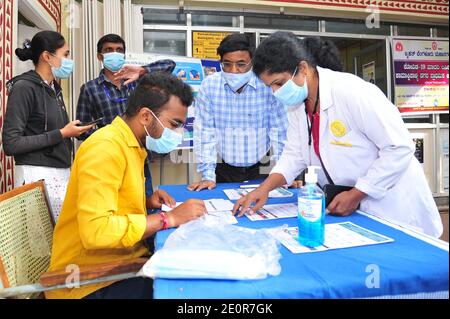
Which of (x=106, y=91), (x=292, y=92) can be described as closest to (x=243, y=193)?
(x=292, y=92)

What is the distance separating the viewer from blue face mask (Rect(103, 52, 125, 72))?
262 centimetres

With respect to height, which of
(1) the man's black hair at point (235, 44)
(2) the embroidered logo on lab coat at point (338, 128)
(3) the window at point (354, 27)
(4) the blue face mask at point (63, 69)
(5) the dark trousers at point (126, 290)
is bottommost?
(5) the dark trousers at point (126, 290)

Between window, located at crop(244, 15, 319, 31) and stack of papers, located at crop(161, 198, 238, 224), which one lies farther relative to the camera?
window, located at crop(244, 15, 319, 31)

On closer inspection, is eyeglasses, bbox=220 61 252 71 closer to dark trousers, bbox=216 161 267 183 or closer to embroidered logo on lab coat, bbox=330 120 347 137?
dark trousers, bbox=216 161 267 183

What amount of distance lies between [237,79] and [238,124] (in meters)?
0.31

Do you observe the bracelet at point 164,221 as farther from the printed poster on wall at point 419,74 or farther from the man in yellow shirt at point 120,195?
the printed poster on wall at point 419,74

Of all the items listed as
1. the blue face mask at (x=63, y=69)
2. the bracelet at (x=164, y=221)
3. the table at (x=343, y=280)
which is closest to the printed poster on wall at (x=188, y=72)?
the blue face mask at (x=63, y=69)

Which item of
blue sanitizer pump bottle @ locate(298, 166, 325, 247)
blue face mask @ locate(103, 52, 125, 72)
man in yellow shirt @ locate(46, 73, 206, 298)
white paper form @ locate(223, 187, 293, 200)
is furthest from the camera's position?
blue face mask @ locate(103, 52, 125, 72)

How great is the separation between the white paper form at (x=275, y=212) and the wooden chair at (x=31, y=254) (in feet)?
1.53

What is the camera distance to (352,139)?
4.39 ft

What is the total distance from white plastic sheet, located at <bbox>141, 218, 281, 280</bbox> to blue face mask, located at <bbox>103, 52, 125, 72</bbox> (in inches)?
83.9

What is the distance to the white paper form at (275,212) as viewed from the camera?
1.26m

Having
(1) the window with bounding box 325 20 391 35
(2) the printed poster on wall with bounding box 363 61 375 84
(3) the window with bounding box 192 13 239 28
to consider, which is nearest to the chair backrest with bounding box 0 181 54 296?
(3) the window with bounding box 192 13 239 28

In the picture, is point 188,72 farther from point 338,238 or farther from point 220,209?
point 338,238
